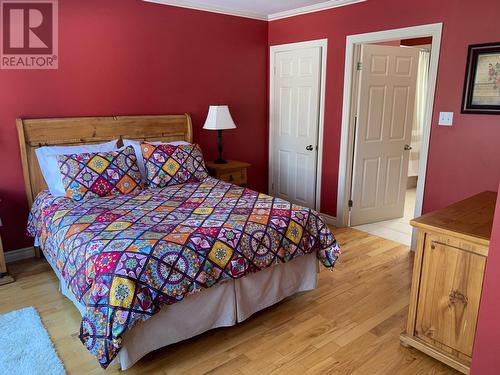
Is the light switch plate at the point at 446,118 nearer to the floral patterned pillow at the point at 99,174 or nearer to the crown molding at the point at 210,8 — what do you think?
the crown molding at the point at 210,8

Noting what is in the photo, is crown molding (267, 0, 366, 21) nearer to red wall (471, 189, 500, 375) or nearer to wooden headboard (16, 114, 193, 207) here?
wooden headboard (16, 114, 193, 207)

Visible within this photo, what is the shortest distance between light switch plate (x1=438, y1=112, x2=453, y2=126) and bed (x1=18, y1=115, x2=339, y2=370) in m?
1.49

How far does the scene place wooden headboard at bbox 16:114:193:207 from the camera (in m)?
3.17

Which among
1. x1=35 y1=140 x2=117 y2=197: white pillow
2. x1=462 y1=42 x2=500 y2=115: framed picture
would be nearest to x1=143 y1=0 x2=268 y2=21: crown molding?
x1=35 y1=140 x2=117 y2=197: white pillow

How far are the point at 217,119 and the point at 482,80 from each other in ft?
7.90

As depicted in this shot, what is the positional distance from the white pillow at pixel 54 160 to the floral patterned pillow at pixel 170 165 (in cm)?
44

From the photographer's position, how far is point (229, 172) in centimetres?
407

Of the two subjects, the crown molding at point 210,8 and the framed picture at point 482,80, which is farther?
the crown molding at point 210,8

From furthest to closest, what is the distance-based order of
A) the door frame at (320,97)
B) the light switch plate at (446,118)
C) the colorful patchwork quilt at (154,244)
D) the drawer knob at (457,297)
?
the door frame at (320,97)
the light switch plate at (446,118)
the drawer knob at (457,297)
the colorful patchwork quilt at (154,244)

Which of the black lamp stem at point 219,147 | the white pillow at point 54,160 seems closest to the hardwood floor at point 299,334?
the white pillow at point 54,160

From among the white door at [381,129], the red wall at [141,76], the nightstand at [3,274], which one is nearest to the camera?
the nightstand at [3,274]

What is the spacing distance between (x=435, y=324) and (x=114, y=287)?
1724 mm

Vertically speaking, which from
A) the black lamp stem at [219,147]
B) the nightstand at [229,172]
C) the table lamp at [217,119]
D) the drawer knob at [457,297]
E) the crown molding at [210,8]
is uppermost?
the crown molding at [210,8]

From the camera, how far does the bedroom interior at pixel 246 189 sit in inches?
78.2
